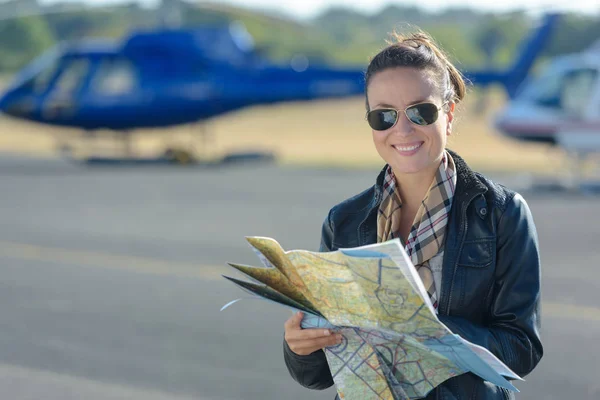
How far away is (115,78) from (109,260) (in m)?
12.0

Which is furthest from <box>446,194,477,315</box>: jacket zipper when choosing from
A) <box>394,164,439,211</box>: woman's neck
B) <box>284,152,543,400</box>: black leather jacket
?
<box>394,164,439,211</box>: woman's neck

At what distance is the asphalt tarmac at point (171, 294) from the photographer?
5.75 meters

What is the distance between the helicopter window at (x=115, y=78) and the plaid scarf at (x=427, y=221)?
18790mm

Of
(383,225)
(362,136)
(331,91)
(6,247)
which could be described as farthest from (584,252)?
(362,136)

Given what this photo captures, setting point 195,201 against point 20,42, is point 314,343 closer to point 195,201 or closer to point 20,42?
point 195,201

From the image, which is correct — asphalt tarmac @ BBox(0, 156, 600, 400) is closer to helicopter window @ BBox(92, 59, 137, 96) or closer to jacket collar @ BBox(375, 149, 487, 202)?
jacket collar @ BBox(375, 149, 487, 202)

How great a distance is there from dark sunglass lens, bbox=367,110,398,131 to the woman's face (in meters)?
0.01

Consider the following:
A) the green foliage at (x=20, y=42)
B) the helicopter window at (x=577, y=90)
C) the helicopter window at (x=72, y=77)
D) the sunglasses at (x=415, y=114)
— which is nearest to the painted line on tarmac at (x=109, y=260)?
the sunglasses at (x=415, y=114)

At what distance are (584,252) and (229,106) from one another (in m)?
12.2

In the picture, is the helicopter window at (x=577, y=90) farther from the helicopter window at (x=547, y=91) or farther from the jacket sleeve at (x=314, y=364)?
the jacket sleeve at (x=314, y=364)

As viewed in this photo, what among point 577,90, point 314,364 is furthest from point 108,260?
point 577,90

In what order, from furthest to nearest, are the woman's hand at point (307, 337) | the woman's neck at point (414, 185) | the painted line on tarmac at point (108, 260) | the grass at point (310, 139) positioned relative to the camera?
the grass at point (310, 139) < the painted line on tarmac at point (108, 260) < the woman's neck at point (414, 185) < the woman's hand at point (307, 337)

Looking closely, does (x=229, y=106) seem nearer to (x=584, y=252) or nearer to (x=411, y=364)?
(x=584, y=252)

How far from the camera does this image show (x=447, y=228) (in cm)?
223
